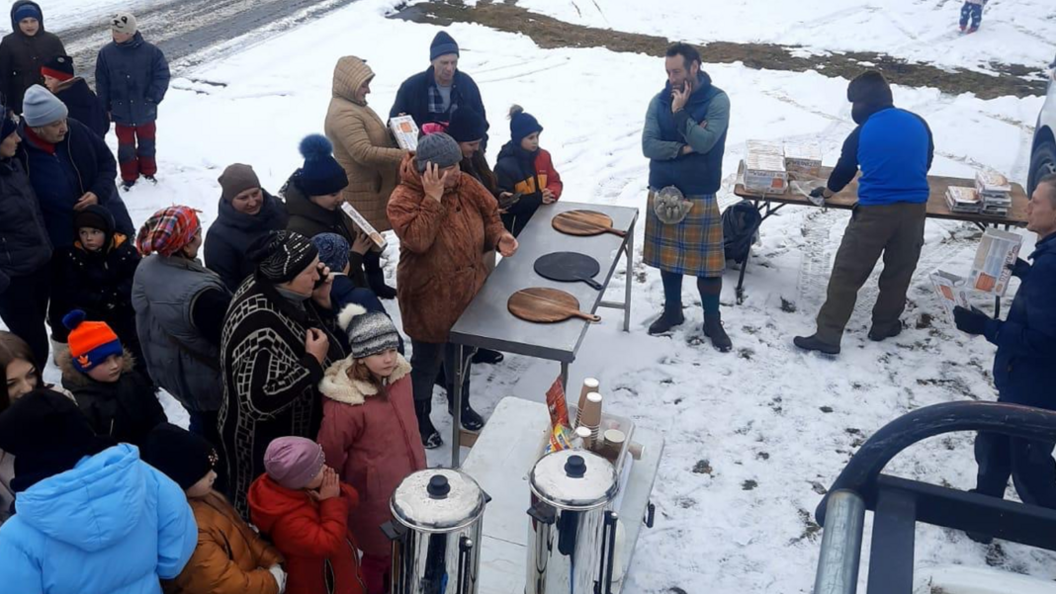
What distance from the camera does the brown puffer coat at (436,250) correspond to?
13.3 feet

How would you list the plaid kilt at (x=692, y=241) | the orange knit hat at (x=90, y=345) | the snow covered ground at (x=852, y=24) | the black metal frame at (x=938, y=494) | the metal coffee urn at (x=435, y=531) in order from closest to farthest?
1. the black metal frame at (x=938, y=494)
2. the metal coffee urn at (x=435, y=531)
3. the orange knit hat at (x=90, y=345)
4. the plaid kilt at (x=692, y=241)
5. the snow covered ground at (x=852, y=24)

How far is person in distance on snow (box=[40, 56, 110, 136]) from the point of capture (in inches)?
253

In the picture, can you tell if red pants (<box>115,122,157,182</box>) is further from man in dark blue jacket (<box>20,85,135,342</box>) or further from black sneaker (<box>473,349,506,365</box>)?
black sneaker (<box>473,349,506,365</box>)

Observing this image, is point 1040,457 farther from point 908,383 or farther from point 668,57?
point 668,57

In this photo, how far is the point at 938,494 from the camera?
60.2 inches

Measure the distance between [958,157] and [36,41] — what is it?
8754 millimetres

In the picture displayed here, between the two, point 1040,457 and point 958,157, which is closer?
point 1040,457

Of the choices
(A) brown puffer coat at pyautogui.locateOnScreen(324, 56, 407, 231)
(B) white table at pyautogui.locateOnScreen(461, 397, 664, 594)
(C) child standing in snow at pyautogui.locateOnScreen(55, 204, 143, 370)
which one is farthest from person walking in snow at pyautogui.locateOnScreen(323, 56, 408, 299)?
(B) white table at pyautogui.locateOnScreen(461, 397, 664, 594)

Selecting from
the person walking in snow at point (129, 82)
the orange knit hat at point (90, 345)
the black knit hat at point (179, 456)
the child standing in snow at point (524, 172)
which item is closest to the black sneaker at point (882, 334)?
the child standing in snow at point (524, 172)

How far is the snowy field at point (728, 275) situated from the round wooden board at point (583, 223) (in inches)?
35.3

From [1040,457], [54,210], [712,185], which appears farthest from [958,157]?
[54,210]

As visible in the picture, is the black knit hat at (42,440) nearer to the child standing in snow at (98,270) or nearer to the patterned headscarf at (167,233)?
the patterned headscarf at (167,233)

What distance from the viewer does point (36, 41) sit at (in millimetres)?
6824

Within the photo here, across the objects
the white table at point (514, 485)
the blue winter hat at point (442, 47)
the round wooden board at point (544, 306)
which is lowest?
the white table at point (514, 485)
